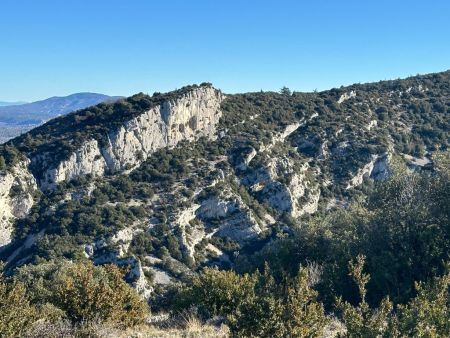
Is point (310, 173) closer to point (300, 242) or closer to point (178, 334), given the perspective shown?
point (300, 242)

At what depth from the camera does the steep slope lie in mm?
63500

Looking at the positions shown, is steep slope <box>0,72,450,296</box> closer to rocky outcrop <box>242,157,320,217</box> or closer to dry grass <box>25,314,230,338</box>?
rocky outcrop <box>242,157,320,217</box>

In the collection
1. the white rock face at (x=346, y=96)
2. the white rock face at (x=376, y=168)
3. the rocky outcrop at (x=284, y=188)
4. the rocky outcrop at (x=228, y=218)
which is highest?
the white rock face at (x=346, y=96)

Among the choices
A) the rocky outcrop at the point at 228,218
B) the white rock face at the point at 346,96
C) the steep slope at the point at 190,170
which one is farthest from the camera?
the white rock face at the point at 346,96

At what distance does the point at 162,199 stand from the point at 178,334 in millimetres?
58350

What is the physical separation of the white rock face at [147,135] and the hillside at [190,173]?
0.23 metres

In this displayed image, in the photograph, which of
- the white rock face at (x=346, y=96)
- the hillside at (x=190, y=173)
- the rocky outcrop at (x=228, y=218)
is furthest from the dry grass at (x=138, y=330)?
the white rock face at (x=346, y=96)

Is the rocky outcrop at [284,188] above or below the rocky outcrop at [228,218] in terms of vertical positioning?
above

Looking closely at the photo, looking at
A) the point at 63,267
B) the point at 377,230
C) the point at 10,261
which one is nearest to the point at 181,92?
the point at 10,261

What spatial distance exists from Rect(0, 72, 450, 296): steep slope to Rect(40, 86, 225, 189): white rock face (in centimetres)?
20

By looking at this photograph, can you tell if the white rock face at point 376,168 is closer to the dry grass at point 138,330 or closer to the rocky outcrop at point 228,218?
the rocky outcrop at point 228,218

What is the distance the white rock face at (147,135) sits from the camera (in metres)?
73.9

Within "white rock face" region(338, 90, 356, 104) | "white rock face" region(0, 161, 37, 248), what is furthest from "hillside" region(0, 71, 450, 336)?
"white rock face" region(338, 90, 356, 104)

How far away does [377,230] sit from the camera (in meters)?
26.7
